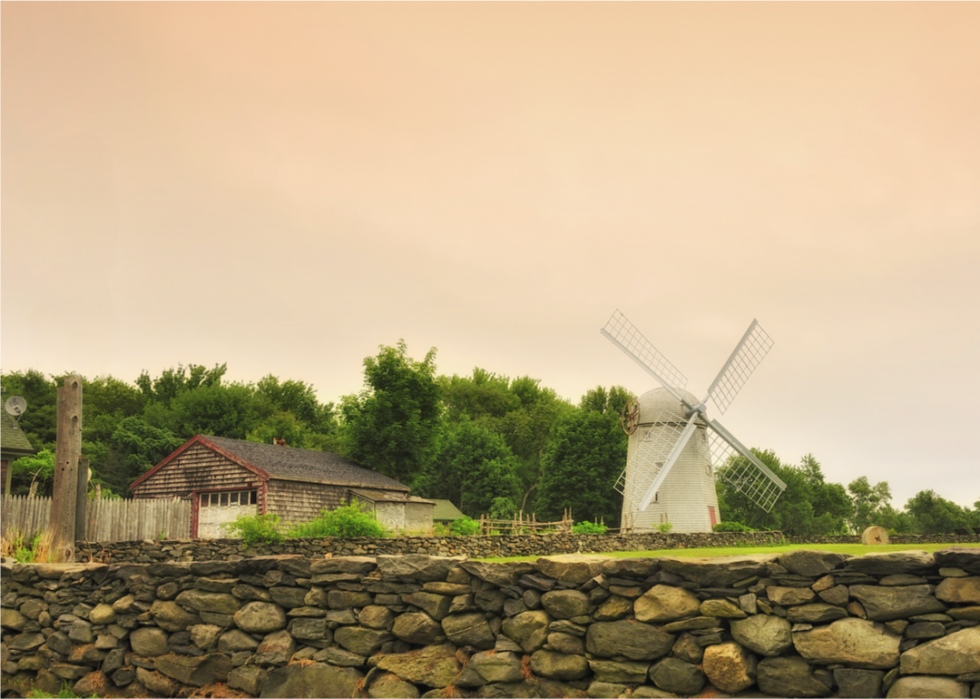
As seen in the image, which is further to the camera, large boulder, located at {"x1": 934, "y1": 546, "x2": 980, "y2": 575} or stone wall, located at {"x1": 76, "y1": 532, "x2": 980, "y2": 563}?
stone wall, located at {"x1": 76, "y1": 532, "x2": 980, "y2": 563}

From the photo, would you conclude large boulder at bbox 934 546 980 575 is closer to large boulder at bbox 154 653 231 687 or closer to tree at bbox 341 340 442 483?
large boulder at bbox 154 653 231 687

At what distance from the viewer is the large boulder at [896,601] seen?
4.48 m

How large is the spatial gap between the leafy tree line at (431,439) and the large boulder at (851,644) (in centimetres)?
3437

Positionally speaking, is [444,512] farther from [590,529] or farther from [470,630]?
[470,630]

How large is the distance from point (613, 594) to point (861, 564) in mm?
1739

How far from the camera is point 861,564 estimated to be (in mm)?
4684

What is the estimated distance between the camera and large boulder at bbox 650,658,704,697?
4934mm

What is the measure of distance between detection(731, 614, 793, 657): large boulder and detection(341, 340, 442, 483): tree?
112 feet

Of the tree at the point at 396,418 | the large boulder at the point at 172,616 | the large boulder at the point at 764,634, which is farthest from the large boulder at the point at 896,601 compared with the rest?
the tree at the point at 396,418

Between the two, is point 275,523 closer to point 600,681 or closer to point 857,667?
point 600,681

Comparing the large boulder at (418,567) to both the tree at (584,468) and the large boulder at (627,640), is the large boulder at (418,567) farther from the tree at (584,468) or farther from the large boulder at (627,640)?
the tree at (584,468)

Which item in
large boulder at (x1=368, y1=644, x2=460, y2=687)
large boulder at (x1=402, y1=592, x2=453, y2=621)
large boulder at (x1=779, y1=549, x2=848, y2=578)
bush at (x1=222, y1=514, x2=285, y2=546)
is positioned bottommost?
bush at (x1=222, y1=514, x2=285, y2=546)

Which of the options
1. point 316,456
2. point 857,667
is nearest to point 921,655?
point 857,667

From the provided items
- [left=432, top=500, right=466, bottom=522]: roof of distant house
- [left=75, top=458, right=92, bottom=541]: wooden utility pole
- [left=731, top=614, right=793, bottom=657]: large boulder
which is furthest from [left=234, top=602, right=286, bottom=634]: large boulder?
[left=432, top=500, right=466, bottom=522]: roof of distant house
